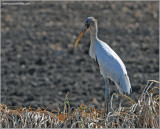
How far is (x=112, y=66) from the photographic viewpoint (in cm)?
680

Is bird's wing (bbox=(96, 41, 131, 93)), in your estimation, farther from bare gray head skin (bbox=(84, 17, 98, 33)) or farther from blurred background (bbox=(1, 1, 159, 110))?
blurred background (bbox=(1, 1, 159, 110))

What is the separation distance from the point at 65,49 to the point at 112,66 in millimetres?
7527

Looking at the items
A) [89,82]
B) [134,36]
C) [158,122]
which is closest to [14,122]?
[158,122]

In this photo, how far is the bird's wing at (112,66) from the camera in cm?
675

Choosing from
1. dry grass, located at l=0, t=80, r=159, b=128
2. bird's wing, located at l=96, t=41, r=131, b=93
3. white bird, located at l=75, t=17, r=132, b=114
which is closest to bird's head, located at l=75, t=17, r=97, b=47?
white bird, located at l=75, t=17, r=132, b=114

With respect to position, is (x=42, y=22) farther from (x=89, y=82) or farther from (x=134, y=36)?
(x=89, y=82)

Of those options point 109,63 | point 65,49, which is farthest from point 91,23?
point 65,49

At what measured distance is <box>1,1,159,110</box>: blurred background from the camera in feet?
36.8

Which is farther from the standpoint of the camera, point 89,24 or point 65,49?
point 65,49

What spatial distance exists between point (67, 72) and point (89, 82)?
0.95 meters

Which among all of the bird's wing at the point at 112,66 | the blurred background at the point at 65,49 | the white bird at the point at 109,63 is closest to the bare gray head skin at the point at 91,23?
the white bird at the point at 109,63

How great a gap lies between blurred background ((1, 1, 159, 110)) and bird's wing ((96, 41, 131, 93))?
1.63 m

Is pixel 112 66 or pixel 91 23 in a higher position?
pixel 91 23

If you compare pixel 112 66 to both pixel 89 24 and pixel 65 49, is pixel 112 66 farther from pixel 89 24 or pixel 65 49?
pixel 65 49
